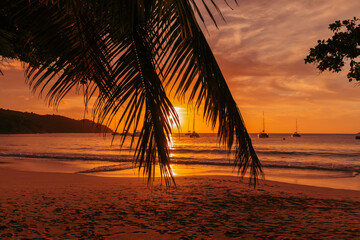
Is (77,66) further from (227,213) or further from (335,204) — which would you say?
(335,204)

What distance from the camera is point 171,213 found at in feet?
22.0

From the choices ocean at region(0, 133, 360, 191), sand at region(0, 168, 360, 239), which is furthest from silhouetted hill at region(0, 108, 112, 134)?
sand at region(0, 168, 360, 239)

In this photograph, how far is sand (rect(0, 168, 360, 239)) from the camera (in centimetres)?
529

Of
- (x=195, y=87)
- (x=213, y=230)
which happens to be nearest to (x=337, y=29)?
(x=213, y=230)

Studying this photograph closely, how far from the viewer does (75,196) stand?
27.8 feet

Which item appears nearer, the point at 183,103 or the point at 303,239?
the point at 183,103

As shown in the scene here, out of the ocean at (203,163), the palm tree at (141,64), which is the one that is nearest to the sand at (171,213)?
the ocean at (203,163)

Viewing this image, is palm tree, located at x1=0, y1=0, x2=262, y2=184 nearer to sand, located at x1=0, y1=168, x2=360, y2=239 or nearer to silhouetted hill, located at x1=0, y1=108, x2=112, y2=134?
sand, located at x1=0, y1=168, x2=360, y2=239

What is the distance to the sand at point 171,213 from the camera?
529cm

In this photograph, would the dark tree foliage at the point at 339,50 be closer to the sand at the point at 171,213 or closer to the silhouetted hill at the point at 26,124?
the sand at the point at 171,213

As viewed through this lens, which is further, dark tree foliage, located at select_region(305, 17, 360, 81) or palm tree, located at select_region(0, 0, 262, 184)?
dark tree foliage, located at select_region(305, 17, 360, 81)

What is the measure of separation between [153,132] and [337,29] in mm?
8872

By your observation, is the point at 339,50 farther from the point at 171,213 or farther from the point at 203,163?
the point at 203,163

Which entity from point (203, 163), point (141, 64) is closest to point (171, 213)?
point (141, 64)
